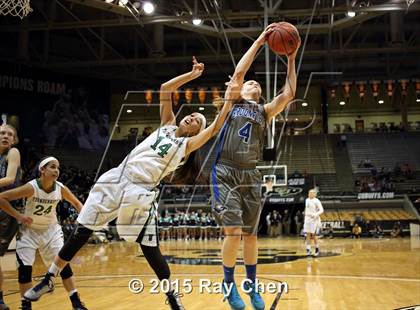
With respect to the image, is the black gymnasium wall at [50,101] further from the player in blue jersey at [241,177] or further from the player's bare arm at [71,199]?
the player in blue jersey at [241,177]

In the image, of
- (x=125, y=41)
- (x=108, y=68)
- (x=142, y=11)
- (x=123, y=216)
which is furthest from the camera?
(x=108, y=68)

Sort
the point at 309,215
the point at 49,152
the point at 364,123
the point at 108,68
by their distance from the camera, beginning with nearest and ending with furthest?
the point at 309,215 < the point at 49,152 < the point at 108,68 < the point at 364,123

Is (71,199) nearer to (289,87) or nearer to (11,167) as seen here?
(11,167)

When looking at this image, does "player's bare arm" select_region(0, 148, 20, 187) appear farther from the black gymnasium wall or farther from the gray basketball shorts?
the black gymnasium wall

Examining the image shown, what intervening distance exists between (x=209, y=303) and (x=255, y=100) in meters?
2.23

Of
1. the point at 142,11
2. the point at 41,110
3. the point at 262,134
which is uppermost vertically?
the point at 142,11

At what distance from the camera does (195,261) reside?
968 cm

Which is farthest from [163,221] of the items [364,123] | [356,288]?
[364,123]

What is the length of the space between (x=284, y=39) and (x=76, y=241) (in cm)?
217

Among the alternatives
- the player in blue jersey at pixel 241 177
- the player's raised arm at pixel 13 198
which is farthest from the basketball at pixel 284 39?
the player's raised arm at pixel 13 198

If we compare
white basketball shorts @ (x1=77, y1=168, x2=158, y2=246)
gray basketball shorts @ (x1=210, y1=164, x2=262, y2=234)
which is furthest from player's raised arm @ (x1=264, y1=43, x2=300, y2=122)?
white basketball shorts @ (x1=77, y1=168, x2=158, y2=246)

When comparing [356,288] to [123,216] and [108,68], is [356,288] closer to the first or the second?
[123,216]

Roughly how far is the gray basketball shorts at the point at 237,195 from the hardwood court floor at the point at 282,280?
124 centimetres

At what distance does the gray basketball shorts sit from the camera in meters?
3.81
